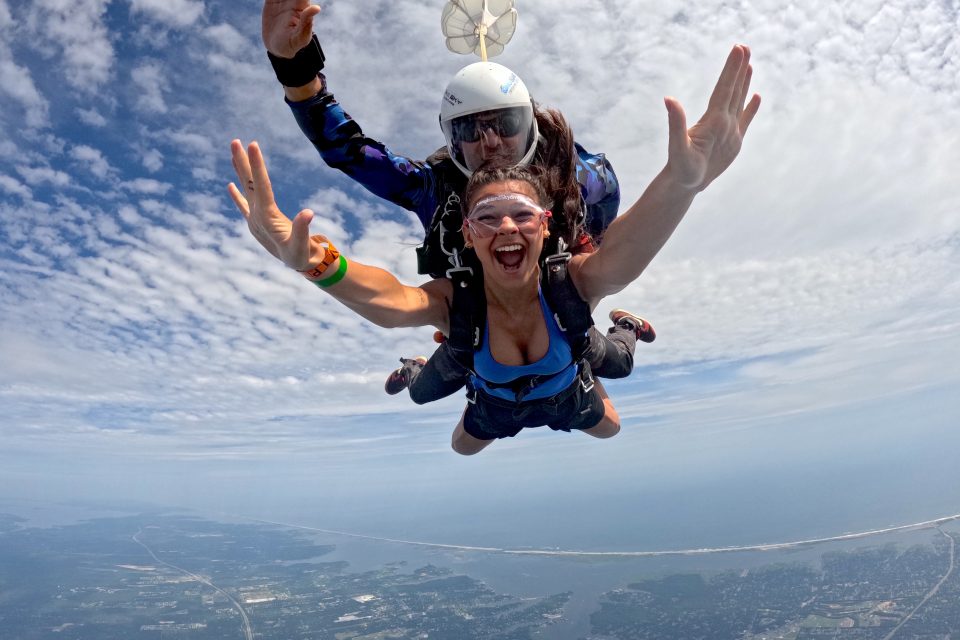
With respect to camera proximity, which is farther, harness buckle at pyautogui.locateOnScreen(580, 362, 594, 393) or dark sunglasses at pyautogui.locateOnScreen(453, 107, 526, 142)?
harness buckle at pyautogui.locateOnScreen(580, 362, 594, 393)

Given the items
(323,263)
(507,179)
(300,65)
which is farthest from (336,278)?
(300,65)

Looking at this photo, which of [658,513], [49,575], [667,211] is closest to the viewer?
[667,211]

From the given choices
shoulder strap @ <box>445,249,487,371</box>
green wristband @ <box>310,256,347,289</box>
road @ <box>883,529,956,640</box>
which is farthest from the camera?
road @ <box>883,529,956,640</box>

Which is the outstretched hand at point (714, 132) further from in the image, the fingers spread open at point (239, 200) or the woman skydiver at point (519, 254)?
the fingers spread open at point (239, 200)

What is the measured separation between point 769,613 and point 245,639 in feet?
198

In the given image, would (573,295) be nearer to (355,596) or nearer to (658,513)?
(355,596)

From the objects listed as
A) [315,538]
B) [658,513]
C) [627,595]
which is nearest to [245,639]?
[627,595]

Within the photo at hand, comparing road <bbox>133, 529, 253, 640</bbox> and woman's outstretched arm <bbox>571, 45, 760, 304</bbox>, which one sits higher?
woman's outstretched arm <bbox>571, 45, 760, 304</bbox>

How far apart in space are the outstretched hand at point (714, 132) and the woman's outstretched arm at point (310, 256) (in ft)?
4.32

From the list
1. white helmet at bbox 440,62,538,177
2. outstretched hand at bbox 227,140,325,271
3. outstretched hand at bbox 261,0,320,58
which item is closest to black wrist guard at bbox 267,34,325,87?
outstretched hand at bbox 261,0,320,58

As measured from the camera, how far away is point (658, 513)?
16562 centimetres

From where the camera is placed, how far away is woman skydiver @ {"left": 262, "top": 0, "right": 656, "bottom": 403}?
2.85 meters

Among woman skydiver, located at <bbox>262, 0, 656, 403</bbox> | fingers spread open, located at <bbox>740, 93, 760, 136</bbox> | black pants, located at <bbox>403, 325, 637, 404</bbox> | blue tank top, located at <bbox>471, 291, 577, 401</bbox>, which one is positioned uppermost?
woman skydiver, located at <bbox>262, 0, 656, 403</bbox>

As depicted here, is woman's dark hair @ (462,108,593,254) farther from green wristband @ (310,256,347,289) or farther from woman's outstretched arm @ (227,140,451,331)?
green wristband @ (310,256,347,289)
